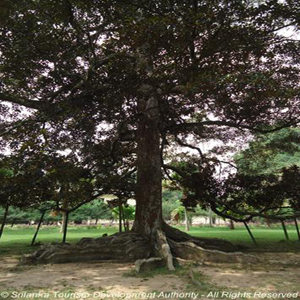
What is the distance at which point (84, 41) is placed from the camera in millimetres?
7598

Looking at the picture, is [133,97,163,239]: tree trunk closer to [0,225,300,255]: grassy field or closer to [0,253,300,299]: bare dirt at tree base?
[0,253,300,299]: bare dirt at tree base

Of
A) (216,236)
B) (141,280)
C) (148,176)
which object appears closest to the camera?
(141,280)

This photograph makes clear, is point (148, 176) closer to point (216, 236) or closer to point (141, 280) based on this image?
point (141, 280)

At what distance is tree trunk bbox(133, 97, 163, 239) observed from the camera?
8.02 metres

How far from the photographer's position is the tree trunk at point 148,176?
8.02 metres

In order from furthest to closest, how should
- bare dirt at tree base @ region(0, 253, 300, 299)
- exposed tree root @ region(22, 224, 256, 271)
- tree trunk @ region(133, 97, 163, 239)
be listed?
tree trunk @ region(133, 97, 163, 239) < exposed tree root @ region(22, 224, 256, 271) < bare dirt at tree base @ region(0, 253, 300, 299)

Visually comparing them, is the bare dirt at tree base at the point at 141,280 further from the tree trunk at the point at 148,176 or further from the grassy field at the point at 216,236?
the grassy field at the point at 216,236

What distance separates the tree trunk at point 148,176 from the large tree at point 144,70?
0.03 meters

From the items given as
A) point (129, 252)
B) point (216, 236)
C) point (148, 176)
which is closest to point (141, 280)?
point (129, 252)

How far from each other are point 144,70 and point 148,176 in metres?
3.30

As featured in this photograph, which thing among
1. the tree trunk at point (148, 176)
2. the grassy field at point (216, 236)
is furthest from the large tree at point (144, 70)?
the grassy field at point (216, 236)

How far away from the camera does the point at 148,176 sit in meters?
8.43

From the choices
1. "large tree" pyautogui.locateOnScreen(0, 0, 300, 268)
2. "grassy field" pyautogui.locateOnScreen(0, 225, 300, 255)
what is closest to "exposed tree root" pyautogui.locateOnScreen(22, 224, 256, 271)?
"large tree" pyautogui.locateOnScreen(0, 0, 300, 268)

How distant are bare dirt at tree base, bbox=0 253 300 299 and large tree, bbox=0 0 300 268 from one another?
110 cm
